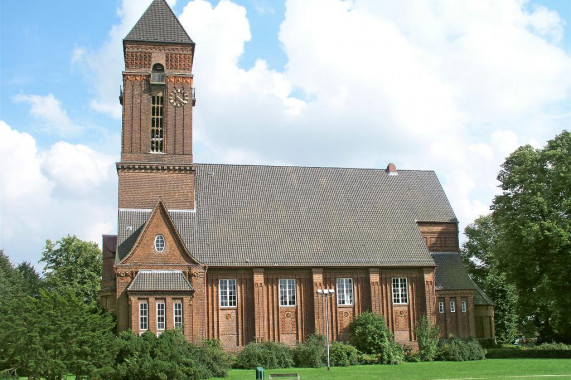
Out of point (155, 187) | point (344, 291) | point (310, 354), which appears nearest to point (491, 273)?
point (344, 291)

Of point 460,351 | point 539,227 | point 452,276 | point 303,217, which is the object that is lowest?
point 460,351

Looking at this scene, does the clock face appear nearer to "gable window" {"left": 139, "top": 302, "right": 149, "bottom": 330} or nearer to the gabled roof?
the gabled roof

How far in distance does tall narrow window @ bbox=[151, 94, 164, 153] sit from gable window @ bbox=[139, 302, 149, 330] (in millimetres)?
11205

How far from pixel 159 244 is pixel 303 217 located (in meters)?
11.4

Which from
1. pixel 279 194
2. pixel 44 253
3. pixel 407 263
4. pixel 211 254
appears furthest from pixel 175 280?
pixel 44 253

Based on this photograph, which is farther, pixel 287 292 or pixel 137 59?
pixel 137 59

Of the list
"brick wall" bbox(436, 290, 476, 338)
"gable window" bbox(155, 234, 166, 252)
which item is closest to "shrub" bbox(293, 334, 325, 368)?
"brick wall" bbox(436, 290, 476, 338)

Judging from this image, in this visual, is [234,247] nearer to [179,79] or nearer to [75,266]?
[179,79]

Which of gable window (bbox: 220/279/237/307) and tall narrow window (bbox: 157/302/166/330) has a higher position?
gable window (bbox: 220/279/237/307)

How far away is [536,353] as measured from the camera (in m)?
45.8

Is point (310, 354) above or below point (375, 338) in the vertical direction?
below

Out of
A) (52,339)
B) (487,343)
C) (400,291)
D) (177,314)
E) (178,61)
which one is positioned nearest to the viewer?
(52,339)

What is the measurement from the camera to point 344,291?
48156 millimetres

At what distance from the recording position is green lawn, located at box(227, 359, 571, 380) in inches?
1326
